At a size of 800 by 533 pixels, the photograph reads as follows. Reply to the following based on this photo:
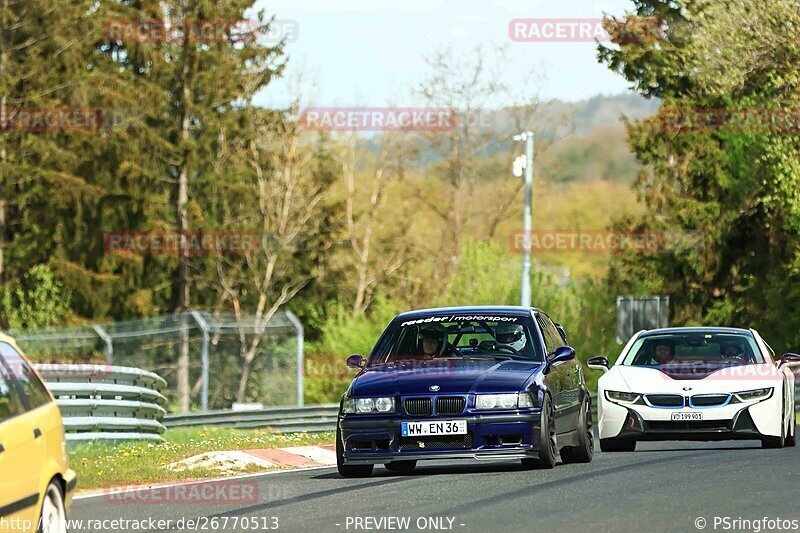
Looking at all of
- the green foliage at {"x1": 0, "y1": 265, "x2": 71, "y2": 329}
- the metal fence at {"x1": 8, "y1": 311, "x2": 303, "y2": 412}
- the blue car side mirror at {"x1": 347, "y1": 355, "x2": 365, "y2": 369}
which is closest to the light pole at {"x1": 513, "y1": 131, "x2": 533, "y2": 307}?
the metal fence at {"x1": 8, "y1": 311, "x2": 303, "y2": 412}

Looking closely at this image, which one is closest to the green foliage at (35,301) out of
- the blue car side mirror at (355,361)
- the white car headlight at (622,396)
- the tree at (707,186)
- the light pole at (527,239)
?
the light pole at (527,239)

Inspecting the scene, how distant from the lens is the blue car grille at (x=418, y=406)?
44.7 ft

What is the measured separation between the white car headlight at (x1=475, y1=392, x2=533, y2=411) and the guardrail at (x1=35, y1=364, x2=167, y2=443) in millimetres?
5933

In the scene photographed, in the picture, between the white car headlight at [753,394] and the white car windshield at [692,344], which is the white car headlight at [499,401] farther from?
the white car windshield at [692,344]

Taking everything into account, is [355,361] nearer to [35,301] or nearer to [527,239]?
[527,239]

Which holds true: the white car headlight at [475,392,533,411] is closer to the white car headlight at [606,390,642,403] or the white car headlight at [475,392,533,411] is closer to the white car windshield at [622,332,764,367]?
the white car headlight at [606,390,642,403]

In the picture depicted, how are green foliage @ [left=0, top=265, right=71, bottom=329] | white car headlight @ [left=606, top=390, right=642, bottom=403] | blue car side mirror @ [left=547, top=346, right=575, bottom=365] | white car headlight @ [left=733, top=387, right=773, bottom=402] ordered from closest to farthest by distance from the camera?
blue car side mirror @ [left=547, top=346, right=575, bottom=365] < white car headlight @ [left=733, top=387, right=773, bottom=402] < white car headlight @ [left=606, top=390, right=642, bottom=403] < green foliage @ [left=0, top=265, right=71, bottom=329]

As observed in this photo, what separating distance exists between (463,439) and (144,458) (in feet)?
14.7

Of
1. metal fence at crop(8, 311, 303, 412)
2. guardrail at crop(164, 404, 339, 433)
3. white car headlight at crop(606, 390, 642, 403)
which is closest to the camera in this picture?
white car headlight at crop(606, 390, 642, 403)

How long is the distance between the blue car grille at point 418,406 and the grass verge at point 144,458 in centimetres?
248

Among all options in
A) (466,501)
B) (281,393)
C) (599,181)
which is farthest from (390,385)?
(599,181)

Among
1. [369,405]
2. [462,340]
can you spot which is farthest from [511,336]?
[369,405]

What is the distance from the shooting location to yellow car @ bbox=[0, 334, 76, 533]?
322 inches

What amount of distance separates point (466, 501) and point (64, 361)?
23.9 metres
